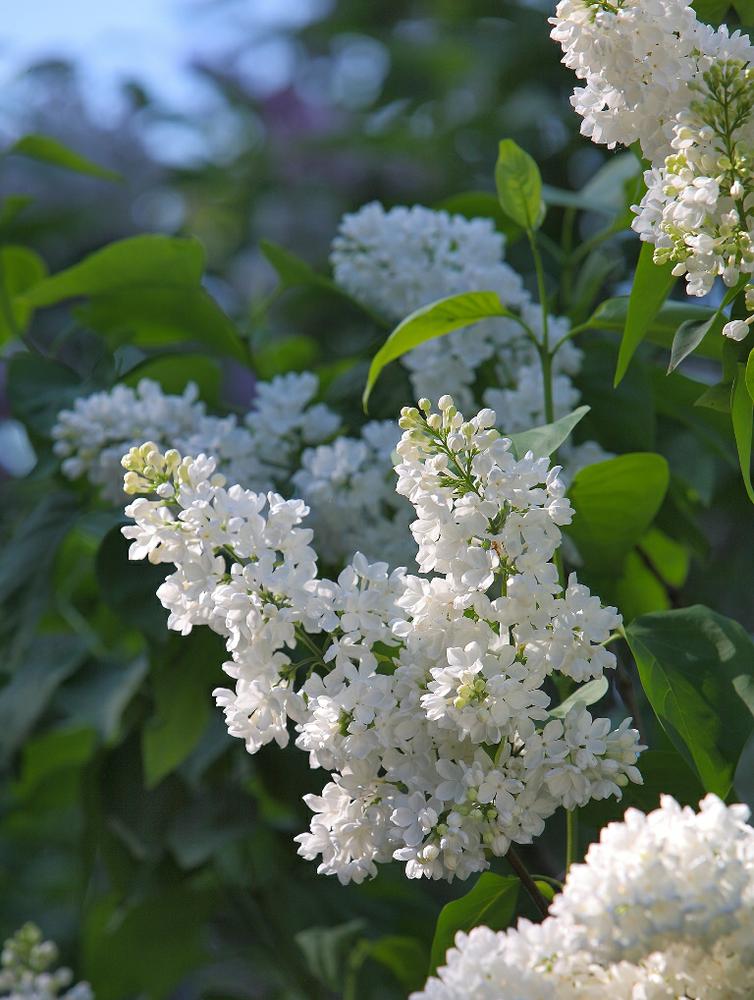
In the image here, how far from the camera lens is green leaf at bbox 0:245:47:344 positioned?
1152 millimetres

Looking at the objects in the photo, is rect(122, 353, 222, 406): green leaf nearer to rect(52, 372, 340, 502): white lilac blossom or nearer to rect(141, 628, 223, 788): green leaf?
rect(52, 372, 340, 502): white lilac blossom

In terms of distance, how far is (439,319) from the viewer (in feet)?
2.31

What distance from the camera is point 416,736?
519 mm

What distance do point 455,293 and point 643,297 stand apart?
0.82 feet

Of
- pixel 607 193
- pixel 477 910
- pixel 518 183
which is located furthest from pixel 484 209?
pixel 477 910

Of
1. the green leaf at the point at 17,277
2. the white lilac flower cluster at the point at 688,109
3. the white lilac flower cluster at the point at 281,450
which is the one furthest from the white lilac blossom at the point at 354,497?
the green leaf at the point at 17,277

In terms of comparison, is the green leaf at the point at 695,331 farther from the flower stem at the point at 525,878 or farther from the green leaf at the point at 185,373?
the green leaf at the point at 185,373

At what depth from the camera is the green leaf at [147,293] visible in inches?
36.4

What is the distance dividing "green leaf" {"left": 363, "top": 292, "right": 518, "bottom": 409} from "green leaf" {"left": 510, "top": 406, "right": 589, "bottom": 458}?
0.11 metres

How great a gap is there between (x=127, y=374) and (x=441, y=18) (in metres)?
1.63

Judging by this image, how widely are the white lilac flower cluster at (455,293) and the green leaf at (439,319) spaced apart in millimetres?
109

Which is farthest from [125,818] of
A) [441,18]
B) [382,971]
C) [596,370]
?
[441,18]

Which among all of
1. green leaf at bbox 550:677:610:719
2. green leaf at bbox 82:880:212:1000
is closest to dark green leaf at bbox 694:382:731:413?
green leaf at bbox 550:677:610:719

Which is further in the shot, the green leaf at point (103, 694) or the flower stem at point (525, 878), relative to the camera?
the green leaf at point (103, 694)
